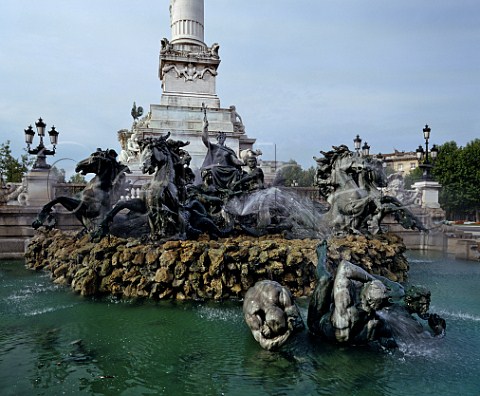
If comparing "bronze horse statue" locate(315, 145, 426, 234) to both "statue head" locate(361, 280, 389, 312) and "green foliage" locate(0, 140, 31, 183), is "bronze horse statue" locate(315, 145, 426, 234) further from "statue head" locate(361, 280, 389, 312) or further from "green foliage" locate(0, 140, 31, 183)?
"green foliage" locate(0, 140, 31, 183)

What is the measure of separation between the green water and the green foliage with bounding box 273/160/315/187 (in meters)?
11.2

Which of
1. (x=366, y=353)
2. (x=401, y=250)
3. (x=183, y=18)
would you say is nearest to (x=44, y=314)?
(x=366, y=353)

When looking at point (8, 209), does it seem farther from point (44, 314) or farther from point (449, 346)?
point (449, 346)

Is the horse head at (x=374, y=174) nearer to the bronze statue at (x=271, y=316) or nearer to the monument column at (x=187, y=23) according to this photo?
the bronze statue at (x=271, y=316)

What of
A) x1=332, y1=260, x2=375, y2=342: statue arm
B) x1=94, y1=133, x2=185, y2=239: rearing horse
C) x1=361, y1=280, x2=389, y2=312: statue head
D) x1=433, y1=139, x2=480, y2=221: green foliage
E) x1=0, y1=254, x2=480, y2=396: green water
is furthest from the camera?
x1=433, y1=139, x2=480, y2=221: green foliage

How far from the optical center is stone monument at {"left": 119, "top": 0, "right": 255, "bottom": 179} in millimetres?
20844

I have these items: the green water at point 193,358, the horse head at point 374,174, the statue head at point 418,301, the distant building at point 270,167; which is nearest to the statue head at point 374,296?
the green water at point 193,358

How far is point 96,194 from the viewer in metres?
9.64

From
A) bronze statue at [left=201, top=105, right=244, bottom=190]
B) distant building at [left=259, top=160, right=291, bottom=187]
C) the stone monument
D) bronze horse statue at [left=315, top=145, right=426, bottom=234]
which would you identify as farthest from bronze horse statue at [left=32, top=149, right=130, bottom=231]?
distant building at [left=259, top=160, right=291, bottom=187]

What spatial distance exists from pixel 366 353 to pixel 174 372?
2.22 metres

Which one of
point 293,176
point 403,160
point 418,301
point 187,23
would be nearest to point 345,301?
point 418,301

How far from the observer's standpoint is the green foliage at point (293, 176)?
17.7m

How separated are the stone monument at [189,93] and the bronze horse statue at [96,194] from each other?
10004mm

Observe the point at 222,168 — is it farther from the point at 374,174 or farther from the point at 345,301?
the point at 345,301
